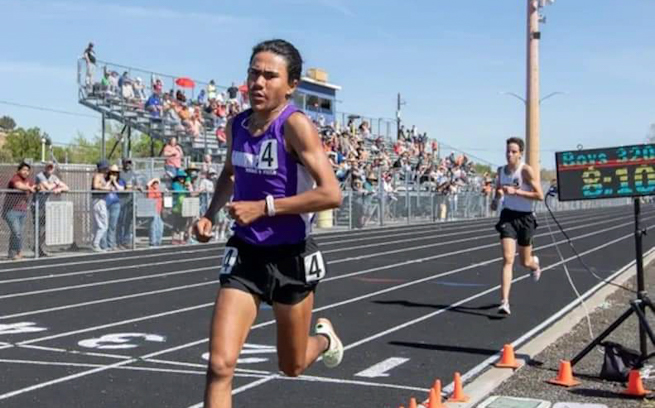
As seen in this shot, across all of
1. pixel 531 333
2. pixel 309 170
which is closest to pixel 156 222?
pixel 531 333

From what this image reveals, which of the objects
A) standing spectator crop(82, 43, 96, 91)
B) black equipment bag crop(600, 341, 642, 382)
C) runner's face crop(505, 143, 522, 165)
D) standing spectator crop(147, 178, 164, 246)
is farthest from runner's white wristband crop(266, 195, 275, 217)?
standing spectator crop(82, 43, 96, 91)

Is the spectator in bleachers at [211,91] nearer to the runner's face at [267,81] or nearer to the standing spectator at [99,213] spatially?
the standing spectator at [99,213]

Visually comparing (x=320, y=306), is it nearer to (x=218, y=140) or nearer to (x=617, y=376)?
Result: (x=617, y=376)

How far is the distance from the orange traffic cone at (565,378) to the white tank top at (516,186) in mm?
3641

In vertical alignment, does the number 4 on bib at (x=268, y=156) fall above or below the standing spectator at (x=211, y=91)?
below

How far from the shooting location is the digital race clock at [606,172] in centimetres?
746

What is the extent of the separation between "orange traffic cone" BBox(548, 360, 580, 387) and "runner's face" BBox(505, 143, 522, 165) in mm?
3790

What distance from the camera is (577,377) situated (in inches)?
297

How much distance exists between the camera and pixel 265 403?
6.61 metres

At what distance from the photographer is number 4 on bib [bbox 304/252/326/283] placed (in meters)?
4.97

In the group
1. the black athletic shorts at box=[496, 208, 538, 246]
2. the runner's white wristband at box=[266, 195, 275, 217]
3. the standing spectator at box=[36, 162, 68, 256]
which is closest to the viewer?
the runner's white wristband at box=[266, 195, 275, 217]

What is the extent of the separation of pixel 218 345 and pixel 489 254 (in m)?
17.4

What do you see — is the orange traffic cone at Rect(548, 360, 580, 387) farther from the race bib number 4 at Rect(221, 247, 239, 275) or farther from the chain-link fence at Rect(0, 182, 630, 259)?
the chain-link fence at Rect(0, 182, 630, 259)

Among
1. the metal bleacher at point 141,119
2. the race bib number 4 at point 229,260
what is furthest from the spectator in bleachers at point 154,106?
the race bib number 4 at point 229,260
